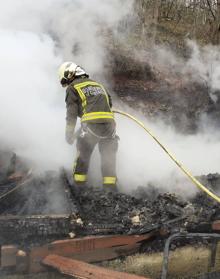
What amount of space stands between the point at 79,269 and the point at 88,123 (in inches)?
85.1

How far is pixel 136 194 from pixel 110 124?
3.51ft

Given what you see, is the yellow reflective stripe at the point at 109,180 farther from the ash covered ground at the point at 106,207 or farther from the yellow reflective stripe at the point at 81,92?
the yellow reflective stripe at the point at 81,92

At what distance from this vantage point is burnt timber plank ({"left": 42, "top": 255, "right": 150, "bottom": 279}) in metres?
3.67

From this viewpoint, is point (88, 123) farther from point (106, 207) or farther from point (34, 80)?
point (34, 80)

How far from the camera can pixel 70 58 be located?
30.2 ft

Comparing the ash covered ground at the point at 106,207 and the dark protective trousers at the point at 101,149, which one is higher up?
the dark protective trousers at the point at 101,149

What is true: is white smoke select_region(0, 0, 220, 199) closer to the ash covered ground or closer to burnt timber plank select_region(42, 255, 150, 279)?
the ash covered ground

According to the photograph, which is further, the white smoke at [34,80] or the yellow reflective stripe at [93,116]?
the white smoke at [34,80]

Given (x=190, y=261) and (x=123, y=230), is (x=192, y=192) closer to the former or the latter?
(x=190, y=261)

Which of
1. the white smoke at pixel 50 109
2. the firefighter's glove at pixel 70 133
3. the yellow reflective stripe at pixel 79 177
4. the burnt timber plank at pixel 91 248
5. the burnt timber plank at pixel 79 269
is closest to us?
the burnt timber plank at pixel 79 269

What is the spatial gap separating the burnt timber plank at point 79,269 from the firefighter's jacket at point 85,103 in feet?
6.61

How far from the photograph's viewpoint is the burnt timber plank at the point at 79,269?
3.67 metres

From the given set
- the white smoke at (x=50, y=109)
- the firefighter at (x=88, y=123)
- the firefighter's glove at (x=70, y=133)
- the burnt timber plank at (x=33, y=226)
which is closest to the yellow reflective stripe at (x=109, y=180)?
the firefighter at (x=88, y=123)

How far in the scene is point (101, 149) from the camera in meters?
5.48
